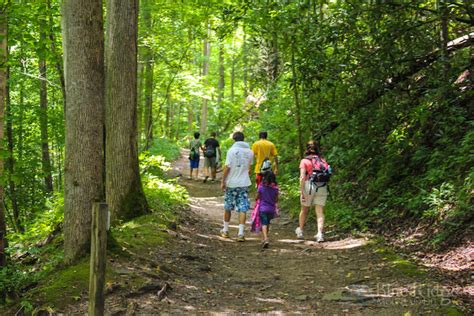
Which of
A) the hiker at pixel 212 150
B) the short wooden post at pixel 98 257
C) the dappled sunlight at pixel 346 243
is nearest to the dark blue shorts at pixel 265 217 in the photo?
the dappled sunlight at pixel 346 243

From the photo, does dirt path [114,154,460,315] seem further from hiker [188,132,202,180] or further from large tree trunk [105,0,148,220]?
hiker [188,132,202,180]

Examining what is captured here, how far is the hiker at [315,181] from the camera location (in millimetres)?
9656

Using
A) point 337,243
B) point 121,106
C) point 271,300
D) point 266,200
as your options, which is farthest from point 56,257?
point 337,243

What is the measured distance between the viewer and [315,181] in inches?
382

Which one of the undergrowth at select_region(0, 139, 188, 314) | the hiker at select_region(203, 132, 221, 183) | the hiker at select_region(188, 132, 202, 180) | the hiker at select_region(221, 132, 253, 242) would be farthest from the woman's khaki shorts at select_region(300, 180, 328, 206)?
the hiker at select_region(188, 132, 202, 180)

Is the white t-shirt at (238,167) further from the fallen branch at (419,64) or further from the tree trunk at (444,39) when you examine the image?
the tree trunk at (444,39)

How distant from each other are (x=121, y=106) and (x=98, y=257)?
16.4 feet

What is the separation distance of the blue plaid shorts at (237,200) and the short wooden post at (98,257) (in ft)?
19.3

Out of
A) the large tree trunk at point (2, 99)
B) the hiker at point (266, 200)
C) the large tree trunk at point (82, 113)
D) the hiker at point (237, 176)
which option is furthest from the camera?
the hiker at point (237, 176)

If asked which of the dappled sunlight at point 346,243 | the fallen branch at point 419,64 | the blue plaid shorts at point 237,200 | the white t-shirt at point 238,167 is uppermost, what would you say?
the fallen branch at point 419,64

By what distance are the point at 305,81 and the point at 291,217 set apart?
12.9 feet

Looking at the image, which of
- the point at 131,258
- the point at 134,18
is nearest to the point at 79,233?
the point at 131,258

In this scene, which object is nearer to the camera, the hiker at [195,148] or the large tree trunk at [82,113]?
the large tree trunk at [82,113]

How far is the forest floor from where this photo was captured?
216 inches
